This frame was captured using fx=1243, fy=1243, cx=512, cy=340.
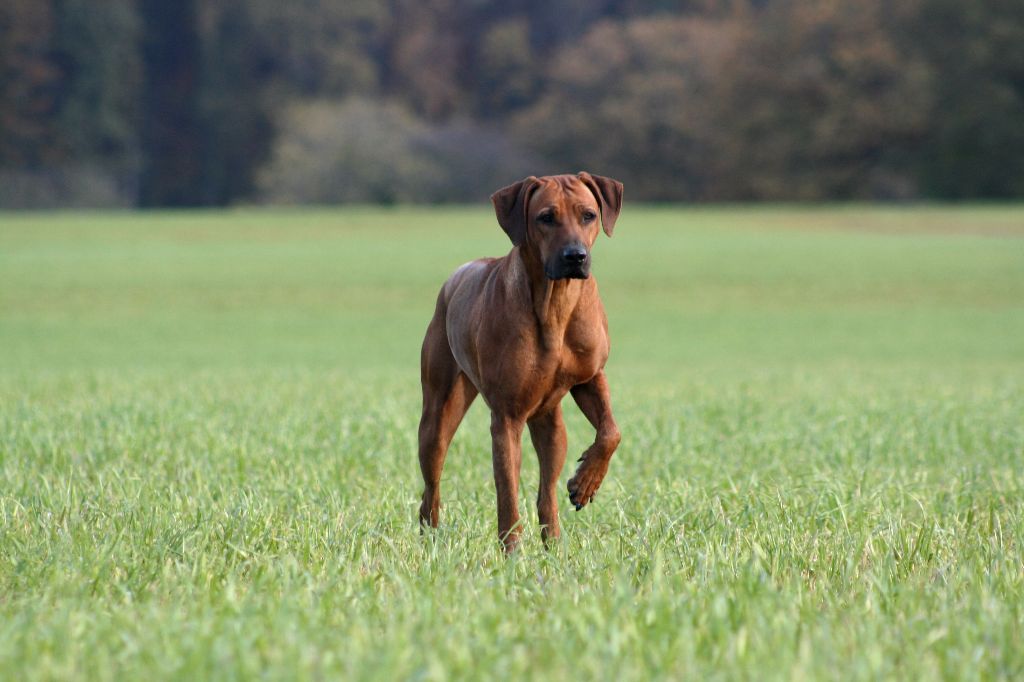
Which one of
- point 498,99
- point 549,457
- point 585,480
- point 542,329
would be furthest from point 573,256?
point 498,99

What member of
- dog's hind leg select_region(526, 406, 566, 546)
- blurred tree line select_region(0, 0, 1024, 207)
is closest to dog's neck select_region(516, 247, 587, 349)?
dog's hind leg select_region(526, 406, 566, 546)

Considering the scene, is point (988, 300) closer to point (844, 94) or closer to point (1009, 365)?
point (1009, 365)

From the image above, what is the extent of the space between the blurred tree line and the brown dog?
51818mm

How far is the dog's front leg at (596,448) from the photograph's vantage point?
4.31 meters

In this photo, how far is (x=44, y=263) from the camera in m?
29.5

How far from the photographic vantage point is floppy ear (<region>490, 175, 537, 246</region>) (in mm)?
4230

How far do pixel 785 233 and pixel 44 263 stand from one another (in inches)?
774

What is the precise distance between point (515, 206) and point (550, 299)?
35 centimetres

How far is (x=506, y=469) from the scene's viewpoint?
169 inches

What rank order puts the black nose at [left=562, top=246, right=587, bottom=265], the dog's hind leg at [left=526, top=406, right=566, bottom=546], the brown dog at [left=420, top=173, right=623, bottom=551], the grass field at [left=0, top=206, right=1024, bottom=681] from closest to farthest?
1. the grass field at [left=0, top=206, right=1024, bottom=681]
2. the black nose at [left=562, top=246, right=587, bottom=265]
3. the brown dog at [left=420, top=173, right=623, bottom=551]
4. the dog's hind leg at [left=526, top=406, right=566, bottom=546]

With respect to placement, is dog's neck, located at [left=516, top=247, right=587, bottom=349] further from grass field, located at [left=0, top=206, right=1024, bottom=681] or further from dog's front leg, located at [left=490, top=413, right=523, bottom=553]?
grass field, located at [left=0, top=206, right=1024, bottom=681]

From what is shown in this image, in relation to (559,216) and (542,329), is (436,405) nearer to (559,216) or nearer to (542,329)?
(542,329)

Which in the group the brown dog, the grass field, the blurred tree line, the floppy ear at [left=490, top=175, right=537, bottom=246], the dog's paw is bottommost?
the grass field

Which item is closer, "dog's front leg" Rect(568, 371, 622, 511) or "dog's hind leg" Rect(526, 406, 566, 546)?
"dog's front leg" Rect(568, 371, 622, 511)
